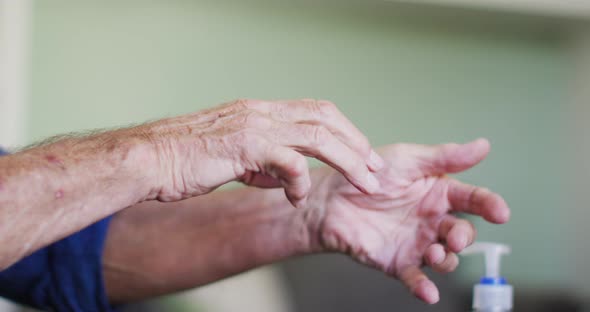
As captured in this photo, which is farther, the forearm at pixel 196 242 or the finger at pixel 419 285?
the forearm at pixel 196 242

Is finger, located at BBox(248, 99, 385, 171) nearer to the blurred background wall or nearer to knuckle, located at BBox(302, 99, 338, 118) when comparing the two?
knuckle, located at BBox(302, 99, 338, 118)

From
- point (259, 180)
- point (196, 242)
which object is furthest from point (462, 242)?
point (196, 242)

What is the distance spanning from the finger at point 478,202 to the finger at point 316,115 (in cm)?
16

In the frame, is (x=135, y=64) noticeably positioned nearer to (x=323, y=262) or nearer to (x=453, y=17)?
(x=323, y=262)

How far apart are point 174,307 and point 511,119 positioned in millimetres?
918

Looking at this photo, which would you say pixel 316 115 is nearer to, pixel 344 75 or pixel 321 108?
pixel 321 108

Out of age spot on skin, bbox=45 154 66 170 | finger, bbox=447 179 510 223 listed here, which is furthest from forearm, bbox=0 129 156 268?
finger, bbox=447 179 510 223

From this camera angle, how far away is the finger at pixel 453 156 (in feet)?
2.05

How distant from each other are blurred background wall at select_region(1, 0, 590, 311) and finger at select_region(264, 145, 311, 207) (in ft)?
2.71

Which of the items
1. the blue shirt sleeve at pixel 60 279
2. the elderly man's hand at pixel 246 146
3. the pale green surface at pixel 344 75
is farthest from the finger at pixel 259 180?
the pale green surface at pixel 344 75

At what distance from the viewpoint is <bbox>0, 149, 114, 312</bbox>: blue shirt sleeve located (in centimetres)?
74

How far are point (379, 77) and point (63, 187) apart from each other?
3.31 ft

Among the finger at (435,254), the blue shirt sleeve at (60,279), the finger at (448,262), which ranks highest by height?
the finger at (435,254)

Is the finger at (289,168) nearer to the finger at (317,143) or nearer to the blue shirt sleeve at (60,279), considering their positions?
the finger at (317,143)
